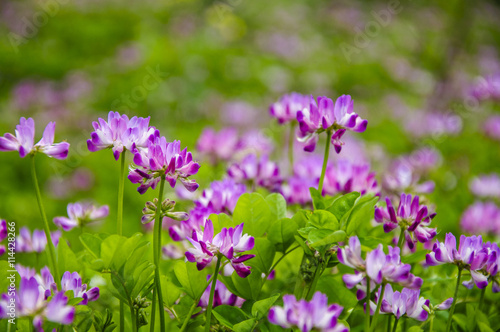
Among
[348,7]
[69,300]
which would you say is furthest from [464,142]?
[348,7]

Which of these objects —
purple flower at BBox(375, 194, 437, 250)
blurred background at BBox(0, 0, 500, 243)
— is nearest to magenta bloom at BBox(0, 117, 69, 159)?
purple flower at BBox(375, 194, 437, 250)

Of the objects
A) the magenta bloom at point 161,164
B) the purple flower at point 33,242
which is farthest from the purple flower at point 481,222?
the purple flower at point 33,242

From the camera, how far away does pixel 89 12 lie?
8.95 m

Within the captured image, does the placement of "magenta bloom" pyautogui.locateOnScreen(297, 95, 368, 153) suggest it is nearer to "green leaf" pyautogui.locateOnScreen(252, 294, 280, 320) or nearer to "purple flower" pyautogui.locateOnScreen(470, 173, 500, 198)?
"green leaf" pyautogui.locateOnScreen(252, 294, 280, 320)

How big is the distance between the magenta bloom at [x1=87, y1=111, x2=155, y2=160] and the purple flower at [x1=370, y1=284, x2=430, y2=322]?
21.9 inches

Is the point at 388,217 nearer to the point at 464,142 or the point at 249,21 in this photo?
the point at 464,142

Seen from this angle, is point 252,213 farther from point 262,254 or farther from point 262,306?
point 262,306

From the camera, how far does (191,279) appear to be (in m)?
0.92

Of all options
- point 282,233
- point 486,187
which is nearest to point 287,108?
point 282,233

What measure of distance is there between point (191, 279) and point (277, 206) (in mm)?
302

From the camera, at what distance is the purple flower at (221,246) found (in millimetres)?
834

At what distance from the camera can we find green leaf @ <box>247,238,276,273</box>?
979 millimetres

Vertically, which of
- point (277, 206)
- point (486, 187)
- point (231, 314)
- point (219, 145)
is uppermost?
point (277, 206)

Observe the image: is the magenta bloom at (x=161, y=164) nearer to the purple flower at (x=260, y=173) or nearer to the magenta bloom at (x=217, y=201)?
the magenta bloom at (x=217, y=201)
